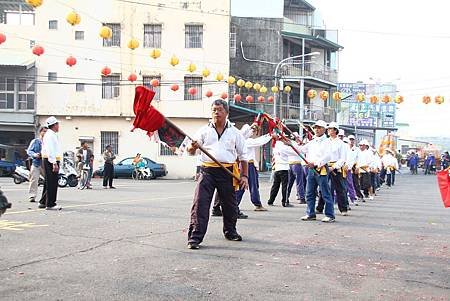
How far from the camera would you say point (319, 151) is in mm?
10430

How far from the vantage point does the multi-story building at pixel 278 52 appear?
40719 millimetres

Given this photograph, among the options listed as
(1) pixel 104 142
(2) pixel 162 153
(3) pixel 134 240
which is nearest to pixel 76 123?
(1) pixel 104 142

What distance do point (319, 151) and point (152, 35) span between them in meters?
27.0

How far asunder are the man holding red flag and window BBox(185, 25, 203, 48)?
28700mm

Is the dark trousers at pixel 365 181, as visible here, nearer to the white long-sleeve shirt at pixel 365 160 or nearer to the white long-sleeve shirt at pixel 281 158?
the white long-sleeve shirt at pixel 365 160

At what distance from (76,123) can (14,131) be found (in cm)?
407

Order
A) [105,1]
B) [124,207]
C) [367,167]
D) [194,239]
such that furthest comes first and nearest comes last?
[105,1], [367,167], [124,207], [194,239]

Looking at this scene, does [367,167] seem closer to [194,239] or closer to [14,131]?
[194,239]

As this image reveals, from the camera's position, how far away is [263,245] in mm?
7395

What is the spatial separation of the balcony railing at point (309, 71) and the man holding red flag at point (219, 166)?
34265 millimetres

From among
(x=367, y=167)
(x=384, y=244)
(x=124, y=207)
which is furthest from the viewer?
(x=367, y=167)

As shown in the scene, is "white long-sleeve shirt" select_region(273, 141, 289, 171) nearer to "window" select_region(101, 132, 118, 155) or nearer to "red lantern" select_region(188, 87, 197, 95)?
"red lantern" select_region(188, 87, 197, 95)

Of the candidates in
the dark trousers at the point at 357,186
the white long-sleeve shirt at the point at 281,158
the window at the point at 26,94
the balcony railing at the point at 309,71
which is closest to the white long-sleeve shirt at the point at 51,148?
the white long-sleeve shirt at the point at 281,158

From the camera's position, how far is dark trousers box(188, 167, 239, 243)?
7074 mm
